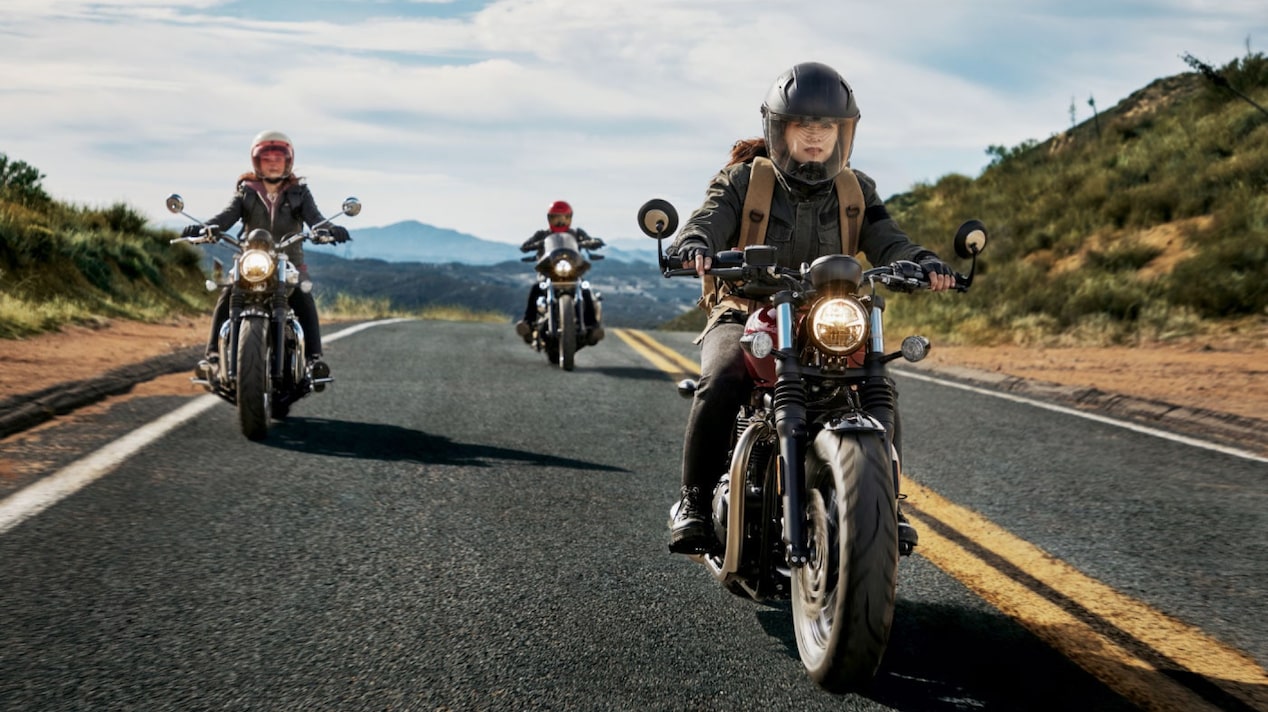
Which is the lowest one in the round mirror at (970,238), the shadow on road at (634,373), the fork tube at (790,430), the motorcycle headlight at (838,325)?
the shadow on road at (634,373)

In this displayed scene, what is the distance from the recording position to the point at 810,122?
380 centimetres

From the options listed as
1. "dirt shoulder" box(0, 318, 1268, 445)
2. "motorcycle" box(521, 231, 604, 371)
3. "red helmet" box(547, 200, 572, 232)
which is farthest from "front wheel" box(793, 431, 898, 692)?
"red helmet" box(547, 200, 572, 232)

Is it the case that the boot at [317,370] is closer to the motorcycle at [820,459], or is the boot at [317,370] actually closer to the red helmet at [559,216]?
the motorcycle at [820,459]

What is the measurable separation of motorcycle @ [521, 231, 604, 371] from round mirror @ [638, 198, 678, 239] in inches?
304

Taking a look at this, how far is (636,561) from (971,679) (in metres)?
1.50

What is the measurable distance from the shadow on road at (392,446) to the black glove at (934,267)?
2.84 meters

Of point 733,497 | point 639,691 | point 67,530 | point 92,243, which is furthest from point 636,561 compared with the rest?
point 92,243

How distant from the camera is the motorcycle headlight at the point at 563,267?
11.8m

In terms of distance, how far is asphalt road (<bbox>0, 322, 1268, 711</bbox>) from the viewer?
3082 mm

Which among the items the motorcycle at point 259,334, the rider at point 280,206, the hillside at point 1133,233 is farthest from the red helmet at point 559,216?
the hillside at point 1133,233

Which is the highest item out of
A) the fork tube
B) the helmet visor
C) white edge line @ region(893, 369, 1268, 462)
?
the helmet visor

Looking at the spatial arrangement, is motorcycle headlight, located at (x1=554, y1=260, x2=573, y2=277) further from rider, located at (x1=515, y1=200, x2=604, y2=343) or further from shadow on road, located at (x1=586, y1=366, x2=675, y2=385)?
shadow on road, located at (x1=586, y1=366, x2=675, y2=385)

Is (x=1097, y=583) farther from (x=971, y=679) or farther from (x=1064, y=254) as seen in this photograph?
(x=1064, y=254)

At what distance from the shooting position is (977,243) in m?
3.69
